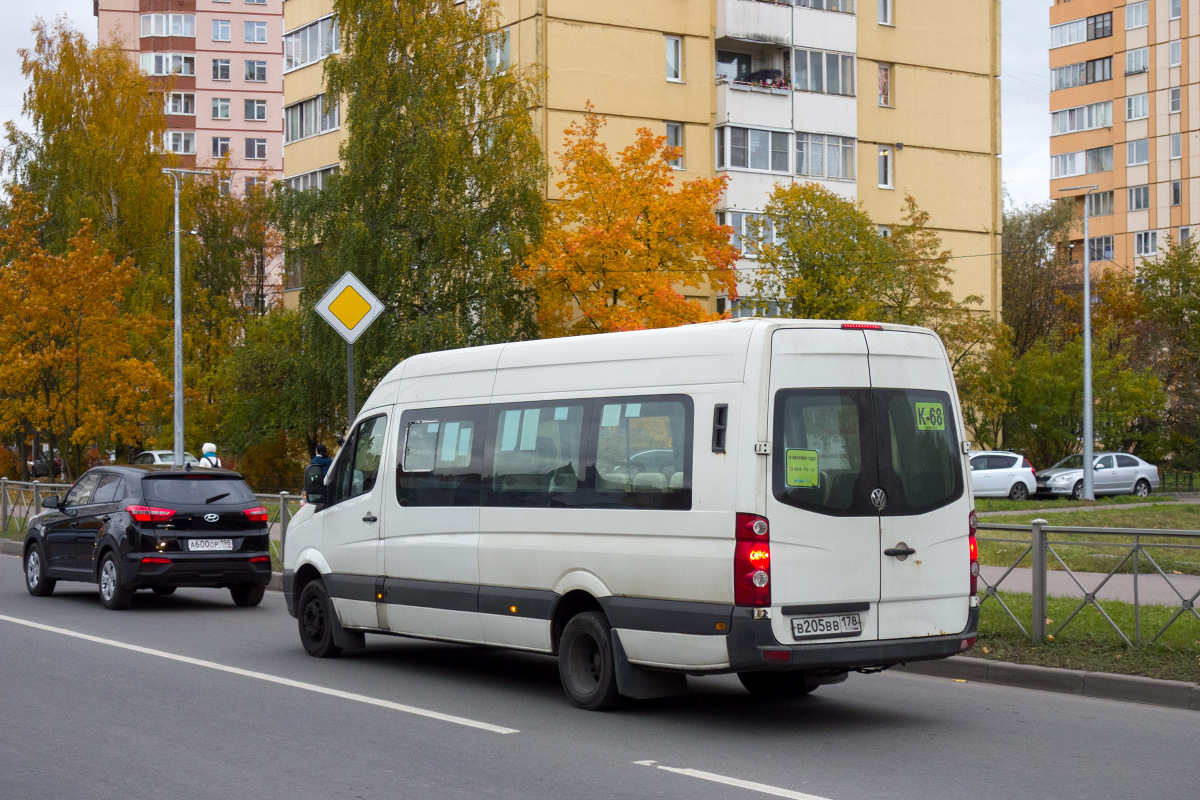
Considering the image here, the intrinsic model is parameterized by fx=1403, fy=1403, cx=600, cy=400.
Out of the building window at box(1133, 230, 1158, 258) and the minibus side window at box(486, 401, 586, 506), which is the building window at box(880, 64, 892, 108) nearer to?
→ the building window at box(1133, 230, 1158, 258)

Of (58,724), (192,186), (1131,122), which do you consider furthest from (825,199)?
(1131,122)

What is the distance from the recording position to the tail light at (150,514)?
15992 millimetres

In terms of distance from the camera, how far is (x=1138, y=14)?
3110 inches

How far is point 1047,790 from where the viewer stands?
22.9 ft

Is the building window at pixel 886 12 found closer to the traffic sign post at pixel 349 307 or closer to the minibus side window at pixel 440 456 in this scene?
the traffic sign post at pixel 349 307

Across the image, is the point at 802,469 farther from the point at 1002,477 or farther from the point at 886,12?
the point at 886,12

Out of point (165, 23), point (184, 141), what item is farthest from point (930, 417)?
point (165, 23)

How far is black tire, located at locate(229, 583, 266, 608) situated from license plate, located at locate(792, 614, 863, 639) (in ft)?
32.9

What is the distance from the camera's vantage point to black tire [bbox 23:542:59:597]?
693 inches

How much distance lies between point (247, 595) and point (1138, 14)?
75.0 metres

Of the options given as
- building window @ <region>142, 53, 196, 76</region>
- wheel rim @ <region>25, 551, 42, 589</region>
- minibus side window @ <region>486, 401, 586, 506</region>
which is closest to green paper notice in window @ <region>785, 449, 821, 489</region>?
minibus side window @ <region>486, 401, 586, 506</region>

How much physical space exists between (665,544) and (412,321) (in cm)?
2799

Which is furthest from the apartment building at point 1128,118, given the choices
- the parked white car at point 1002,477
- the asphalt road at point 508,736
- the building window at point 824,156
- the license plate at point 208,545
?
the asphalt road at point 508,736

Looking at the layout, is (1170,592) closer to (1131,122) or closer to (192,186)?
(192,186)
